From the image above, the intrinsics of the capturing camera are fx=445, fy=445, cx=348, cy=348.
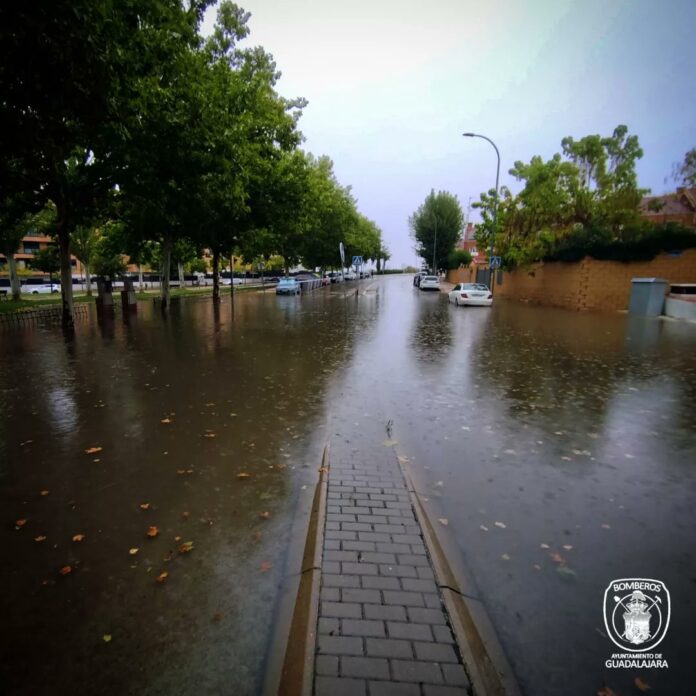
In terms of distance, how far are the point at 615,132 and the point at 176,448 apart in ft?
105

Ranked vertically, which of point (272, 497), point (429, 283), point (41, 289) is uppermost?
point (429, 283)

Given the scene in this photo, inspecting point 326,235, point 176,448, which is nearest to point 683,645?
point 176,448

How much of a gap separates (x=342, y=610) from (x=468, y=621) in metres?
0.74

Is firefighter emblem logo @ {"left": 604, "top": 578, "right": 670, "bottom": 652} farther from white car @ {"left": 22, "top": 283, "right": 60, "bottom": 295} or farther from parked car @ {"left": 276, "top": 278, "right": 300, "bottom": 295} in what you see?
white car @ {"left": 22, "top": 283, "right": 60, "bottom": 295}

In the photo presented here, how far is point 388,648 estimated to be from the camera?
2385mm

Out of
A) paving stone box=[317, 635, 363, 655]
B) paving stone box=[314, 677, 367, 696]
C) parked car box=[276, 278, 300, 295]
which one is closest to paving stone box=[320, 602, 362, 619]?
paving stone box=[317, 635, 363, 655]

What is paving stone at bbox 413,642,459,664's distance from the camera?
2320 mm

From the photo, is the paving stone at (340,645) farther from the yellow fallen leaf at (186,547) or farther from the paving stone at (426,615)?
the yellow fallen leaf at (186,547)

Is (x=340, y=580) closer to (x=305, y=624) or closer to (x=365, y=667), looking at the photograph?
(x=305, y=624)

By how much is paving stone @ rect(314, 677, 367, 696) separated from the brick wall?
1077 inches

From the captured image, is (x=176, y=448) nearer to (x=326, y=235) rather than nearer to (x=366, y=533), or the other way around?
(x=366, y=533)

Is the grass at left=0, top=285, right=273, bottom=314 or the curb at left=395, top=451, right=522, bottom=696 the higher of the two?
the curb at left=395, top=451, right=522, bottom=696

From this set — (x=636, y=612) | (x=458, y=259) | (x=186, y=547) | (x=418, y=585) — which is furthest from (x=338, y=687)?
(x=458, y=259)

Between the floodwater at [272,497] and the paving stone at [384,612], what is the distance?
1.88 ft
